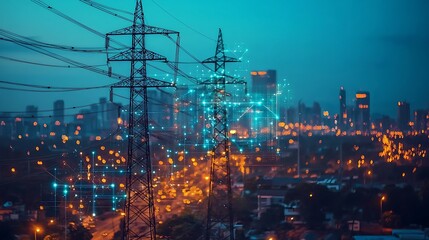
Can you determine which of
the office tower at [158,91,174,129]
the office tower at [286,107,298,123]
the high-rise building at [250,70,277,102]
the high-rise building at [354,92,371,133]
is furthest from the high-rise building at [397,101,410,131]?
the office tower at [158,91,174,129]

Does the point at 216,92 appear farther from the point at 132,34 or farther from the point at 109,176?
the point at 109,176

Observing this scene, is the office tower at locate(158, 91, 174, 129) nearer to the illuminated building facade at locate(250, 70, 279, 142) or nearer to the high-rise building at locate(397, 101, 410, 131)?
the illuminated building facade at locate(250, 70, 279, 142)

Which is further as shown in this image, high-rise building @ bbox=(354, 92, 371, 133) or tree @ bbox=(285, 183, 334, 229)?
high-rise building @ bbox=(354, 92, 371, 133)

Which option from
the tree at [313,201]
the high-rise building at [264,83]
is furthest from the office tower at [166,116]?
the tree at [313,201]

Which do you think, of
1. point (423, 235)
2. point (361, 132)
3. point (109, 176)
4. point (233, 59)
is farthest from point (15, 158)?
point (361, 132)

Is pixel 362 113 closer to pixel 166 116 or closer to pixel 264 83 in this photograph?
pixel 264 83

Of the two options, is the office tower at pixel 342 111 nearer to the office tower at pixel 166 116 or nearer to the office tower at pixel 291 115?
the office tower at pixel 291 115

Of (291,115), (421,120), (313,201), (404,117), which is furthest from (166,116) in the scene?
(313,201)
